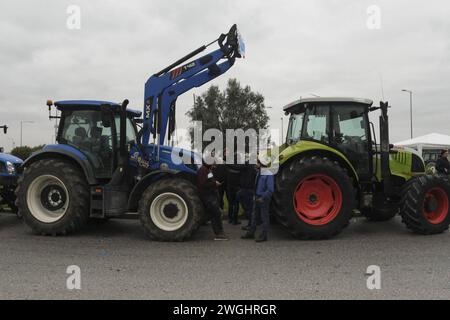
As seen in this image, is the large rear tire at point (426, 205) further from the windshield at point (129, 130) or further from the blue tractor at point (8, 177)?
the blue tractor at point (8, 177)

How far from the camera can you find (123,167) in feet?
24.8

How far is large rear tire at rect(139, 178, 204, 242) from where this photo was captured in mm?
7016

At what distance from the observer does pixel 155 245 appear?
6879 mm

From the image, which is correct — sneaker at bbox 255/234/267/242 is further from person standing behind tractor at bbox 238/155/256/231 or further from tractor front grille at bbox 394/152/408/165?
tractor front grille at bbox 394/152/408/165

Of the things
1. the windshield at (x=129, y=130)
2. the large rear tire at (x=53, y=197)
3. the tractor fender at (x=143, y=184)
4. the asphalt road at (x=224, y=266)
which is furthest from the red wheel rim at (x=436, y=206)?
the large rear tire at (x=53, y=197)

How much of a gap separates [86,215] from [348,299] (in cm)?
489

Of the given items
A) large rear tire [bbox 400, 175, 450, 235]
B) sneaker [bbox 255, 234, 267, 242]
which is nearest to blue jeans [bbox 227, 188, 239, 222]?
sneaker [bbox 255, 234, 267, 242]

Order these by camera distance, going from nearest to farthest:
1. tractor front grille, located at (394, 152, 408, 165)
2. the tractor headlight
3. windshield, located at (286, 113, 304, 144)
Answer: windshield, located at (286, 113, 304, 144) → tractor front grille, located at (394, 152, 408, 165) → the tractor headlight

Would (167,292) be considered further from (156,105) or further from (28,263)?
(156,105)

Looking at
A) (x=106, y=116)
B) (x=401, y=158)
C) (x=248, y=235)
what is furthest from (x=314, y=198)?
(x=106, y=116)

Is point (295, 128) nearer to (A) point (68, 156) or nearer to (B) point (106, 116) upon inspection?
(B) point (106, 116)

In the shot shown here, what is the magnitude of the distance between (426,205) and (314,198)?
2.08 metres

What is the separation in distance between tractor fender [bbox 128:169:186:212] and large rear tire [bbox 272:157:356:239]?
1.98 meters

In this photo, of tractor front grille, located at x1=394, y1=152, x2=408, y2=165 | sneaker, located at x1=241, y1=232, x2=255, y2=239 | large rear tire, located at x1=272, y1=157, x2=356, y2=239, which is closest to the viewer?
large rear tire, located at x1=272, y1=157, x2=356, y2=239
